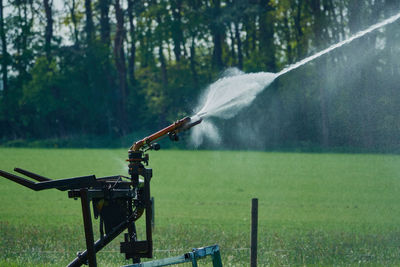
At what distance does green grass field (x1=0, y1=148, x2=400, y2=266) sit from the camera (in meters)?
9.27

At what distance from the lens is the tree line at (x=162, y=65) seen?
41.7 meters

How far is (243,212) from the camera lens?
1592 cm

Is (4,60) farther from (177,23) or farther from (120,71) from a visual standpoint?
(177,23)

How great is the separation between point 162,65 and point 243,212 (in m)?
37.3

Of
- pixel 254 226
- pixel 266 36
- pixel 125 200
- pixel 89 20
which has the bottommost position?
pixel 254 226

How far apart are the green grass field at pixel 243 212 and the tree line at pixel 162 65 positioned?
10.9 metres

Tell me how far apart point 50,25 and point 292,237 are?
43.0 metres

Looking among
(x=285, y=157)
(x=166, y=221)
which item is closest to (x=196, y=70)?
(x=285, y=157)

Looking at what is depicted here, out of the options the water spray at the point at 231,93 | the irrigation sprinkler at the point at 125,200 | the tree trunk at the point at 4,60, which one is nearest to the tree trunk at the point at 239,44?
the tree trunk at the point at 4,60

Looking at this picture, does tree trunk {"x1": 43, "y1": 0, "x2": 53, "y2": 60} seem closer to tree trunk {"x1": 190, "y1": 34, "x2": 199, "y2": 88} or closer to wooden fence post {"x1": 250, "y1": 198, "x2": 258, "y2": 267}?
tree trunk {"x1": 190, "y1": 34, "x2": 199, "y2": 88}

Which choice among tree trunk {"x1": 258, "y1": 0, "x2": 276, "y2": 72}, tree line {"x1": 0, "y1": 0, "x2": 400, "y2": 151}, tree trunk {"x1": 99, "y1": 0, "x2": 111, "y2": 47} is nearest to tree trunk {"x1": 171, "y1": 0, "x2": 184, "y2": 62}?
tree line {"x1": 0, "y1": 0, "x2": 400, "y2": 151}

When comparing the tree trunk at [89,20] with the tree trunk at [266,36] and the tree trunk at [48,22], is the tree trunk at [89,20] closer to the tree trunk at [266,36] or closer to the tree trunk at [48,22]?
the tree trunk at [48,22]

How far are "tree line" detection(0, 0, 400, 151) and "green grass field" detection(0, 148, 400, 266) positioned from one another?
10.9 m

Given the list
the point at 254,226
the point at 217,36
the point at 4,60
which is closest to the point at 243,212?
the point at 254,226
